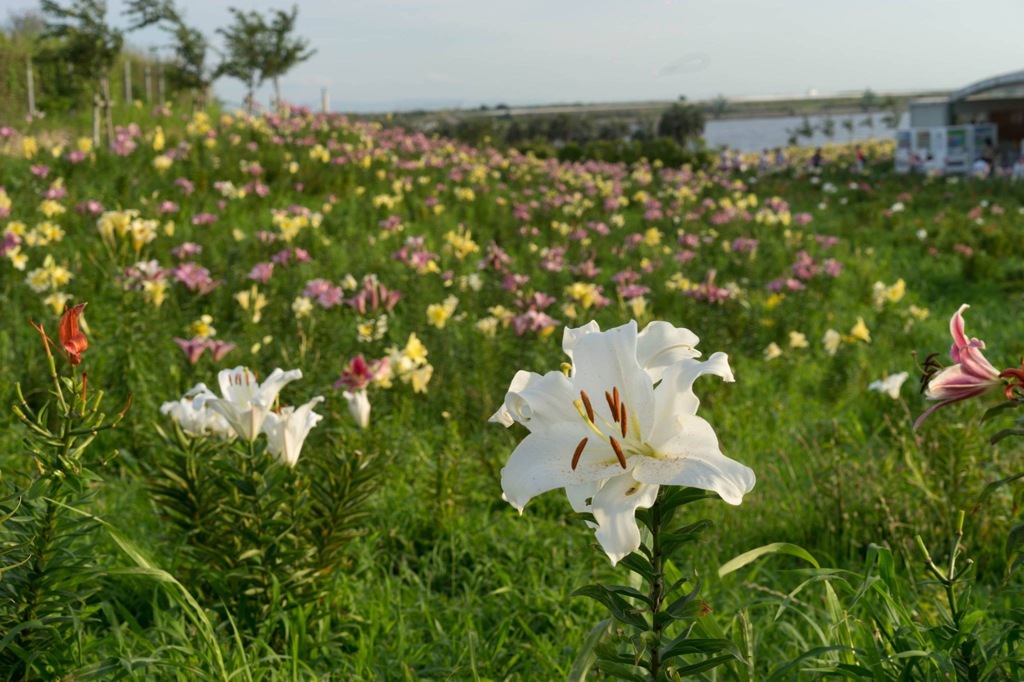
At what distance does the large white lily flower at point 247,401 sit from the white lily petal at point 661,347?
0.85 metres

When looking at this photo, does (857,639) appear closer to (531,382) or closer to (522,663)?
(522,663)

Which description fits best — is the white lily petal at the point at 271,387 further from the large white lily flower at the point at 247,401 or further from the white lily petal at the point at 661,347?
the white lily petal at the point at 661,347

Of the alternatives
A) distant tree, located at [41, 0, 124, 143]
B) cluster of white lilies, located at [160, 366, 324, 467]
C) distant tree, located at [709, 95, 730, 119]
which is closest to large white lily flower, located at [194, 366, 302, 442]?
cluster of white lilies, located at [160, 366, 324, 467]

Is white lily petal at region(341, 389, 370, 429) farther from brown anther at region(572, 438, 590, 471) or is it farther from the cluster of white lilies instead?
brown anther at region(572, 438, 590, 471)

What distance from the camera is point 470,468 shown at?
9.50 ft

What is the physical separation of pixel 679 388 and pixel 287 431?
1010 mm

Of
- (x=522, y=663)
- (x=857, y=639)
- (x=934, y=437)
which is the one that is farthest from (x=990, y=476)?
(x=522, y=663)

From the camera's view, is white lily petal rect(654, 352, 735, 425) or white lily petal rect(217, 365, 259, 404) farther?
white lily petal rect(217, 365, 259, 404)

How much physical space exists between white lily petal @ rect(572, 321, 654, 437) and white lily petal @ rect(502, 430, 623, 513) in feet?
0.15

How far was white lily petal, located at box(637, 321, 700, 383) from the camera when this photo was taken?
1.03m

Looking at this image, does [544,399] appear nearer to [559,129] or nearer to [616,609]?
[616,609]

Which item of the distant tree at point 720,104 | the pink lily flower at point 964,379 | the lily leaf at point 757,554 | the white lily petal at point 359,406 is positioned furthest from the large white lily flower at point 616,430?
the distant tree at point 720,104

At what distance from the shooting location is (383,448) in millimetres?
2729

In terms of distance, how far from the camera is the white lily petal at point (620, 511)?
893mm
